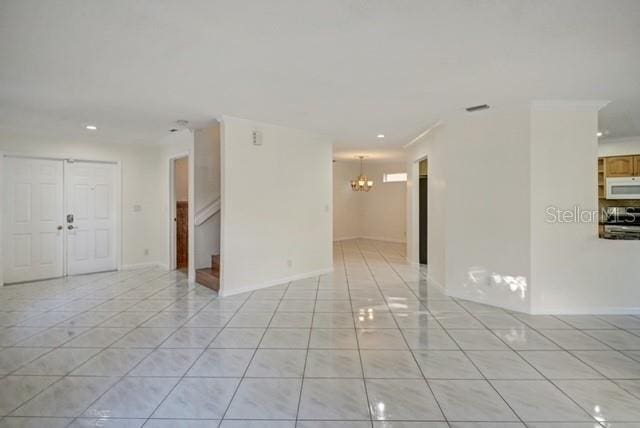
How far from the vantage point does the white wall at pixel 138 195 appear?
6.32 metres

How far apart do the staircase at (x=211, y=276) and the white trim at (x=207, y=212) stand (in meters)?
0.69

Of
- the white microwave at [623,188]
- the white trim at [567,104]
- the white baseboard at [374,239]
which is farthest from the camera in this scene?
the white baseboard at [374,239]

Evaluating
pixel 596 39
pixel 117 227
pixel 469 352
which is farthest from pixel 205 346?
pixel 117 227

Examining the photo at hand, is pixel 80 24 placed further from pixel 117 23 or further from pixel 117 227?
pixel 117 227

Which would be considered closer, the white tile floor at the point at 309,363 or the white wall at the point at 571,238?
the white tile floor at the point at 309,363

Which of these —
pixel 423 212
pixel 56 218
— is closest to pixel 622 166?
pixel 423 212

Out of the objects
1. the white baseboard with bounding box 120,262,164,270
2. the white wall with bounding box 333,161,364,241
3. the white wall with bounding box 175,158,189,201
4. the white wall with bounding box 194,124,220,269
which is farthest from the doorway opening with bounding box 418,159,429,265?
the white baseboard with bounding box 120,262,164,270

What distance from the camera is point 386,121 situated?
480cm

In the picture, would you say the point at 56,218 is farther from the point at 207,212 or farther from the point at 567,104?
the point at 567,104

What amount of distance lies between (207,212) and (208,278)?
3.85 ft

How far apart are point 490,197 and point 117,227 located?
6.68 m

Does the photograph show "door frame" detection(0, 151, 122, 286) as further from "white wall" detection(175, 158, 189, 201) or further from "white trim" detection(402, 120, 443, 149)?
"white trim" detection(402, 120, 443, 149)

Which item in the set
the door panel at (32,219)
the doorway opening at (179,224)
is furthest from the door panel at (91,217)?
the doorway opening at (179,224)

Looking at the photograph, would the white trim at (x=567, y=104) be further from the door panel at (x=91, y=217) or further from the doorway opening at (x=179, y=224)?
the door panel at (x=91, y=217)
